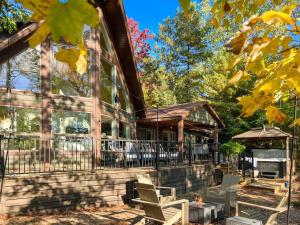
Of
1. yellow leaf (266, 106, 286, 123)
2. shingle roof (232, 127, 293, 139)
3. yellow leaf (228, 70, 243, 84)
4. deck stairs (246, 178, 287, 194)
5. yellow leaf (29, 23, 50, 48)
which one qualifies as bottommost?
deck stairs (246, 178, 287, 194)

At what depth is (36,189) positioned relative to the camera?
9.47 meters

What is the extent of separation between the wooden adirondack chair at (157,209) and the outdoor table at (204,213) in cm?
63

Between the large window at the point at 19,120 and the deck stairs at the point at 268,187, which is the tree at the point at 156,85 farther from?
the large window at the point at 19,120

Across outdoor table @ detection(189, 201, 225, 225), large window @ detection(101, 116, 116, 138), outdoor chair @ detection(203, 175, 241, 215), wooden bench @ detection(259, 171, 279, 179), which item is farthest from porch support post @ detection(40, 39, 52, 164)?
wooden bench @ detection(259, 171, 279, 179)

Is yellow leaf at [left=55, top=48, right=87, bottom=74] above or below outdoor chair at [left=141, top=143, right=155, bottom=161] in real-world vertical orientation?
above

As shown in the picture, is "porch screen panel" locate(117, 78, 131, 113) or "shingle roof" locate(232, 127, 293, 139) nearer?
"porch screen panel" locate(117, 78, 131, 113)

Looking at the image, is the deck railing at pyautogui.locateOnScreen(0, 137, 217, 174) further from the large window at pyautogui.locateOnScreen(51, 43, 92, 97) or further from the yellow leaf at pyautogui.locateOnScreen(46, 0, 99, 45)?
the yellow leaf at pyautogui.locateOnScreen(46, 0, 99, 45)

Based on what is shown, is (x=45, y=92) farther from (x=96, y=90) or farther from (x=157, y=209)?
(x=157, y=209)

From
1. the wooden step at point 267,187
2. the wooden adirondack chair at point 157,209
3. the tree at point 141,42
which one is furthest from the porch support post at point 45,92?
the tree at point 141,42

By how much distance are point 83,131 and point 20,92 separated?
2.83m

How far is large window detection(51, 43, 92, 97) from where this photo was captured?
42.9 feet

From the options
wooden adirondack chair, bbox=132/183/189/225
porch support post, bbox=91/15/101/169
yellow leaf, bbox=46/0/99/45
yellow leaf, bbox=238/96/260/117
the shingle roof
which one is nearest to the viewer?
A: yellow leaf, bbox=46/0/99/45

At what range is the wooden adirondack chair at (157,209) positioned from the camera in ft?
24.7

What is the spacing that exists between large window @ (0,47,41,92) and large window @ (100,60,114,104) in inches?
118
